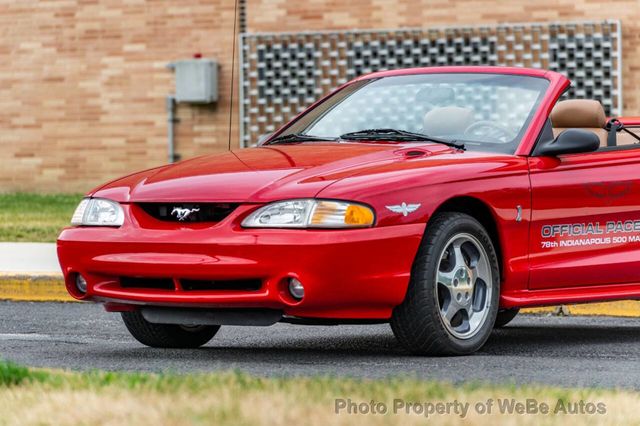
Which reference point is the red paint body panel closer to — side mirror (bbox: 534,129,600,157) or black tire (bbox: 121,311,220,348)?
side mirror (bbox: 534,129,600,157)

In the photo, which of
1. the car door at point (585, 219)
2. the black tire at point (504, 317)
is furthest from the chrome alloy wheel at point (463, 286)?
the black tire at point (504, 317)

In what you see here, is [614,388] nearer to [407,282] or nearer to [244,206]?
[407,282]

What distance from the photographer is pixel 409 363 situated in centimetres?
672

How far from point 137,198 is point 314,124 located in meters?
1.56

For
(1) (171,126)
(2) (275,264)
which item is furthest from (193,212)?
(1) (171,126)

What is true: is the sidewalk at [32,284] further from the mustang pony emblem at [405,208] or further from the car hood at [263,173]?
the mustang pony emblem at [405,208]

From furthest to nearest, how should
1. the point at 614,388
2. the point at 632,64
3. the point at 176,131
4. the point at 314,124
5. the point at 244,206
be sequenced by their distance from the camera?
the point at 176,131
the point at 632,64
the point at 314,124
the point at 244,206
the point at 614,388

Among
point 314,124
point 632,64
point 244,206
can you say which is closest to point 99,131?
point 632,64

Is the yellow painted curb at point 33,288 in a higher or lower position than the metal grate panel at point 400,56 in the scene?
lower

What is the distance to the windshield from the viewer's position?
776 cm

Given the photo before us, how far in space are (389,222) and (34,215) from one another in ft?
38.5

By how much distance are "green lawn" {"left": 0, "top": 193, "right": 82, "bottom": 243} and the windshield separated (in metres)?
6.42

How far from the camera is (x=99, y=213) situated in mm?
7129

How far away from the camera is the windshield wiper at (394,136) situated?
24.9 ft
